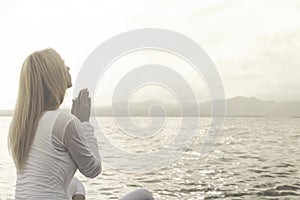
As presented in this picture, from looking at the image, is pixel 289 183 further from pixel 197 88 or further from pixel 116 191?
pixel 197 88

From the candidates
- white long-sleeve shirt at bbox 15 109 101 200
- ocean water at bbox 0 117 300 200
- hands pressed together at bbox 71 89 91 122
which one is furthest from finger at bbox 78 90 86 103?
ocean water at bbox 0 117 300 200

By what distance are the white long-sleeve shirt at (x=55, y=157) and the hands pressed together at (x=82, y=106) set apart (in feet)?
0.15

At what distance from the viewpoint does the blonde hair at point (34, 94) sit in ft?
5.50

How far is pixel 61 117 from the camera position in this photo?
1652mm

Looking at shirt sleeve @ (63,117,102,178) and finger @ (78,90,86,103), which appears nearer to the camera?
shirt sleeve @ (63,117,102,178)

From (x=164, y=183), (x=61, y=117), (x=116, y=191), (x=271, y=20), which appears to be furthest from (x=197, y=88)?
(x=271, y=20)

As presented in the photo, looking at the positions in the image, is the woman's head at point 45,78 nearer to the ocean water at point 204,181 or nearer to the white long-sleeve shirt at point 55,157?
the white long-sleeve shirt at point 55,157

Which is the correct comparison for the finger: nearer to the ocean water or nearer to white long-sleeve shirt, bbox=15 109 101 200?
white long-sleeve shirt, bbox=15 109 101 200

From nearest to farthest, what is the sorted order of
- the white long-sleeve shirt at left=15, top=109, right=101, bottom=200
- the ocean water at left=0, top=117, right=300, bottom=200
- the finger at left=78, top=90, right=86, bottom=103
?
1. the white long-sleeve shirt at left=15, top=109, right=101, bottom=200
2. the finger at left=78, top=90, right=86, bottom=103
3. the ocean water at left=0, top=117, right=300, bottom=200

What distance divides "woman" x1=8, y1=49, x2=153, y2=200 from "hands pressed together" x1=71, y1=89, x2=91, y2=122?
0.05 ft

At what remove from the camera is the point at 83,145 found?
1.66m

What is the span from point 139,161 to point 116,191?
6.96 m

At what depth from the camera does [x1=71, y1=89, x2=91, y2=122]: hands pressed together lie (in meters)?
1.74

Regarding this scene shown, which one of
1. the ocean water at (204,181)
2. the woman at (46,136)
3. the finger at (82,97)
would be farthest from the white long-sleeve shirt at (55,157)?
the ocean water at (204,181)
